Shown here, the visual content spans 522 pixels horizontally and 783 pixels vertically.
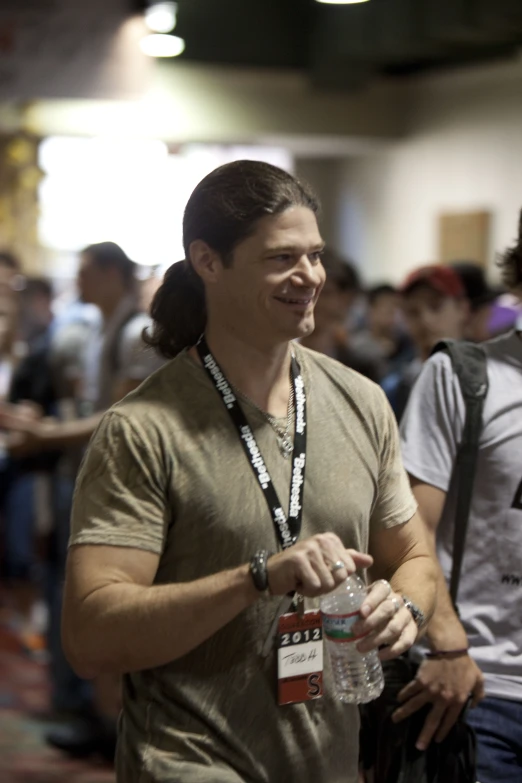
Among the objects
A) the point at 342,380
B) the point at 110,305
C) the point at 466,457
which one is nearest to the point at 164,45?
the point at 110,305

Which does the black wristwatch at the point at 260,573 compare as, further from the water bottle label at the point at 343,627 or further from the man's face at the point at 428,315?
the man's face at the point at 428,315

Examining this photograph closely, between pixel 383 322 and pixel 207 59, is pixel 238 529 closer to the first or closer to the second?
pixel 383 322

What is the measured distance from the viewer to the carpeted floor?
4266 millimetres

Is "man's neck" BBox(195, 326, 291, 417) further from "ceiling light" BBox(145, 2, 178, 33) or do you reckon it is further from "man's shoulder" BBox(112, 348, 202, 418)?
"ceiling light" BBox(145, 2, 178, 33)

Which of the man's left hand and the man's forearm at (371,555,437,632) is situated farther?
the man's forearm at (371,555,437,632)

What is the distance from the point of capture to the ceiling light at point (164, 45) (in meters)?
8.84

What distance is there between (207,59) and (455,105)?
2315 millimetres

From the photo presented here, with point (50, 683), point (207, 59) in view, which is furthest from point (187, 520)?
point (207, 59)

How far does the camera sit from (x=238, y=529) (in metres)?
1.80

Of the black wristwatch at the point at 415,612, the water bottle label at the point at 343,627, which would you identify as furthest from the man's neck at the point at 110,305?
the water bottle label at the point at 343,627

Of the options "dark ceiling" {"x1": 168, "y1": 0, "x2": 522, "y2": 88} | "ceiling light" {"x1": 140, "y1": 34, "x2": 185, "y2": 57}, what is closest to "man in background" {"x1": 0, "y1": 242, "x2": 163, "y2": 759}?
"dark ceiling" {"x1": 168, "y1": 0, "x2": 522, "y2": 88}

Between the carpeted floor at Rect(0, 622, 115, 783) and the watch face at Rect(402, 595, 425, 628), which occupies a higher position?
the watch face at Rect(402, 595, 425, 628)

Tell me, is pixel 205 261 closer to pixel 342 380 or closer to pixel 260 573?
pixel 342 380

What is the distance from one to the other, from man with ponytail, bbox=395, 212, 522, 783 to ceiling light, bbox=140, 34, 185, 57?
22.4 ft
